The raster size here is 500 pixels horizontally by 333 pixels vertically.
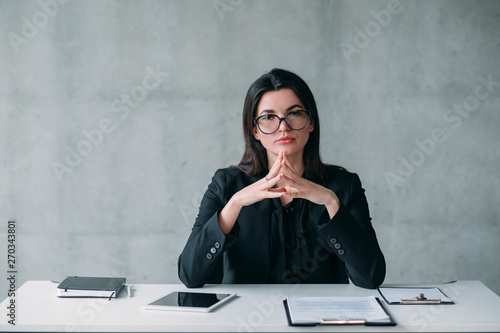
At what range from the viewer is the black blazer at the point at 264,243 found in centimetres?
198

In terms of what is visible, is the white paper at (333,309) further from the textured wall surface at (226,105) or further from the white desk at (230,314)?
the textured wall surface at (226,105)

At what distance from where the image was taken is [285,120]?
7.12 ft

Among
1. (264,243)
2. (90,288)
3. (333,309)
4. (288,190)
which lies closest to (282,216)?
(264,243)

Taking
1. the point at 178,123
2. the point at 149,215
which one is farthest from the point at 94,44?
the point at 149,215

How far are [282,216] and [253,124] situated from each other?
454 mm

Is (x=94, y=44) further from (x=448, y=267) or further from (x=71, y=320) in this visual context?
(x=448, y=267)

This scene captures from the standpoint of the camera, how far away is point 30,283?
6.61ft

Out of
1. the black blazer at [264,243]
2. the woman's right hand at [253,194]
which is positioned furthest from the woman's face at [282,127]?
the black blazer at [264,243]

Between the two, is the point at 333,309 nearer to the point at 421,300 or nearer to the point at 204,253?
the point at 421,300

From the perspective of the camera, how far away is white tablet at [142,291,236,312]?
168 cm

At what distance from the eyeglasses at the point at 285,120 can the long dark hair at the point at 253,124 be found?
8 centimetres

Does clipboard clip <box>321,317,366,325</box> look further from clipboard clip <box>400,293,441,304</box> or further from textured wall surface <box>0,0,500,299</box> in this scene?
textured wall surface <box>0,0,500,299</box>

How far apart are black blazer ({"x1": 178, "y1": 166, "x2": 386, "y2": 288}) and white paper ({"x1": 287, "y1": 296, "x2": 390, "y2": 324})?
0.24 meters

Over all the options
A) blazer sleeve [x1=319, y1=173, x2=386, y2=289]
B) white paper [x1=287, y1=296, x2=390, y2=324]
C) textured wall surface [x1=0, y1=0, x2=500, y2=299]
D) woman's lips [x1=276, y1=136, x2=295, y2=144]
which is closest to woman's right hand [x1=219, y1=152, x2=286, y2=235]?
woman's lips [x1=276, y1=136, x2=295, y2=144]
